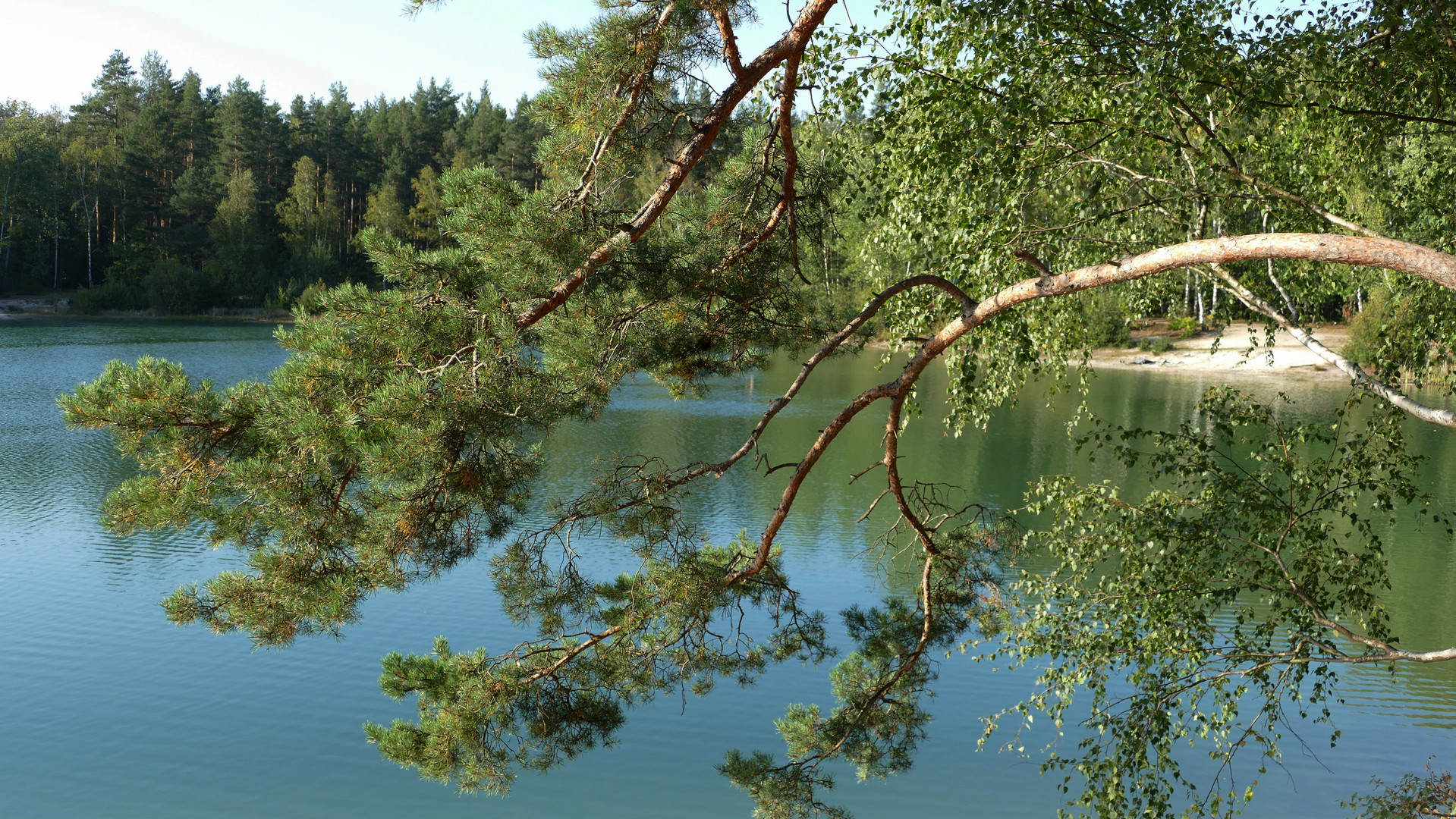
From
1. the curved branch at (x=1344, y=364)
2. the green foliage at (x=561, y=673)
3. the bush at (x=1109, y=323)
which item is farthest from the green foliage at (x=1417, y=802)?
the bush at (x=1109, y=323)

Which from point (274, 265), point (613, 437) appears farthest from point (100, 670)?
point (274, 265)

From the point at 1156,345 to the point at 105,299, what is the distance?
37815 millimetres

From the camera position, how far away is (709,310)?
447 cm

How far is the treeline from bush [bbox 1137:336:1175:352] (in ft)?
70.6

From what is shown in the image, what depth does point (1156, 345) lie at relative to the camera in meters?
29.1

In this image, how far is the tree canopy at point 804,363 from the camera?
316 centimetres

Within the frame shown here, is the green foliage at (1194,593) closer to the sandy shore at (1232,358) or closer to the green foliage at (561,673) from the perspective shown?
the green foliage at (561,673)

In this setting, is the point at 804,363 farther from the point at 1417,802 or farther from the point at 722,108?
the point at 1417,802

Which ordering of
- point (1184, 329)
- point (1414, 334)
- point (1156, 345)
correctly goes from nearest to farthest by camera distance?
point (1414, 334)
point (1184, 329)
point (1156, 345)

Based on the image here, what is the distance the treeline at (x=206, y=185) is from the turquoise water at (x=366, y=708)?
2608cm

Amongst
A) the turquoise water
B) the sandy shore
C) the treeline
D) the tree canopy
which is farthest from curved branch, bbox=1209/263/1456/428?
the treeline

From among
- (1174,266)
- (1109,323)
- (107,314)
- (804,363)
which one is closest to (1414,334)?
(1174,266)

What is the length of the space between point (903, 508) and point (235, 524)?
264 centimetres

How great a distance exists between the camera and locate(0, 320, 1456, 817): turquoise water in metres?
5.95
